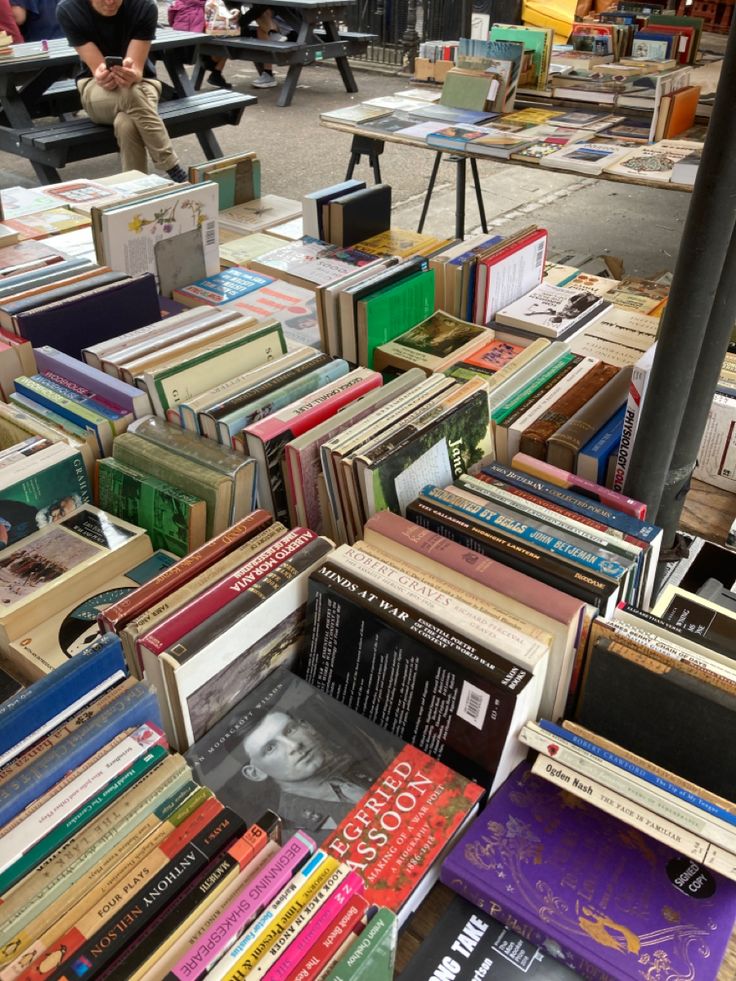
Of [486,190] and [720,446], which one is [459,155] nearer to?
[486,190]

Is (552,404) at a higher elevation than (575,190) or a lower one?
higher

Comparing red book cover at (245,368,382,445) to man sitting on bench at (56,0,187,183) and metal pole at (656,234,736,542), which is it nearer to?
metal pole at (656,234,736,542)

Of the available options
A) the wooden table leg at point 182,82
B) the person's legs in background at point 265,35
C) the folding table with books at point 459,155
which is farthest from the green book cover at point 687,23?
the person's legs in background at point 265,35

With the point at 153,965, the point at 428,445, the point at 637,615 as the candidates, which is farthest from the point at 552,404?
the point at 153,965

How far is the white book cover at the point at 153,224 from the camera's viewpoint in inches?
76.7

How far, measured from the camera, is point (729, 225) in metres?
1.03

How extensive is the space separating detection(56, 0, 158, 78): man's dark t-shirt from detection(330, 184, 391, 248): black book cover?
2.88 meters

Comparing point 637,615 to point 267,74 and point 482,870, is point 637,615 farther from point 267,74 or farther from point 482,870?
point 267,74

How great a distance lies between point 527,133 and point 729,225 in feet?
8.98

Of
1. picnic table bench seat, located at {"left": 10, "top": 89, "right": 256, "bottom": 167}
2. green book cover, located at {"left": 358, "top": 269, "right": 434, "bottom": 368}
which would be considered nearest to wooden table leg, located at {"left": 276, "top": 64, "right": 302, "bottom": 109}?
picnic table bench seat, located at {"left": 10, "top": 89, "right": 256, "bottom": 167}

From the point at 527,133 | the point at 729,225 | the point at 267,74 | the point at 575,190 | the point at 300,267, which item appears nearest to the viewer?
the point at 729,225

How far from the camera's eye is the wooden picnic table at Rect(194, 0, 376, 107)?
6902mm

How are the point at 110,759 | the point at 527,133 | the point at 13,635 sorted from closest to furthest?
the point at 110,759, the point at 13,635, the point at 527,133

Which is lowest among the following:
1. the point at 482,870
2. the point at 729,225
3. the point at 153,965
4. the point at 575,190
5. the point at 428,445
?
the point at 575,190
